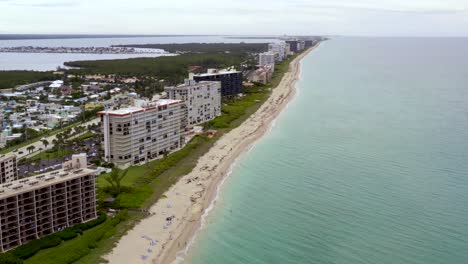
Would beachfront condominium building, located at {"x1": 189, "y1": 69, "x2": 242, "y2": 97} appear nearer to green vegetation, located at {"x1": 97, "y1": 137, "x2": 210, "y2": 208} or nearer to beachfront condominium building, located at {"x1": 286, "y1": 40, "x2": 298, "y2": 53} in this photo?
green vegetation, located at {"x1": 97, "y1": 137, "x2": 210, "y2": 208}

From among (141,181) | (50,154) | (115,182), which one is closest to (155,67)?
(50,154)

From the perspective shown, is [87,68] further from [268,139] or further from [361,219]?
[361,219]

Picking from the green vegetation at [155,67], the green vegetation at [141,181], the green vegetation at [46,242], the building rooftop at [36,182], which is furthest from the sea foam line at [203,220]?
the green vegetation at [155,67]

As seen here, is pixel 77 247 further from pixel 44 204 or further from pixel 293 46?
pixel 293 46

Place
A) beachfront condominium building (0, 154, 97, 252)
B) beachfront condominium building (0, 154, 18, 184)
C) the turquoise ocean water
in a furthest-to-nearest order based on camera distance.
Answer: beachfront condominium building (0, 154, 18, 184) → the turquoise ocean water → beachfront condominium building (0, 154, 97, 252)

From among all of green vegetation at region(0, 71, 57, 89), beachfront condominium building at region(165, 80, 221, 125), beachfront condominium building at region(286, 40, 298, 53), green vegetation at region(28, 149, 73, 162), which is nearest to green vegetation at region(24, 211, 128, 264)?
green vegetation at region(28, 149, 73, 162)
